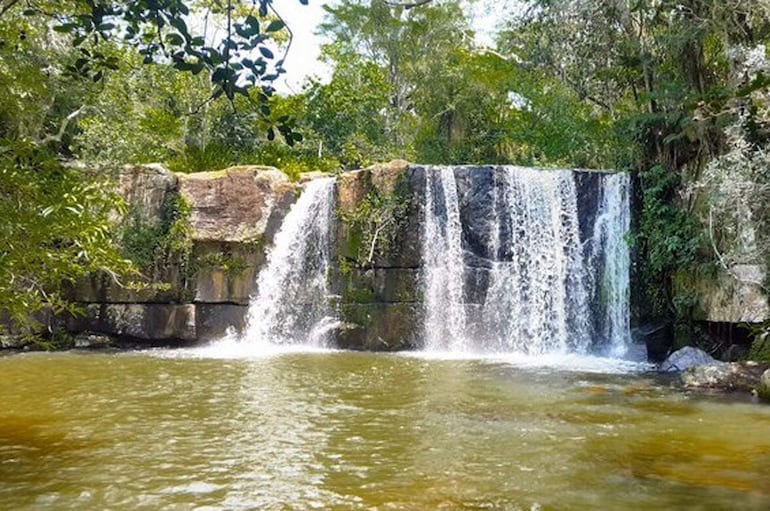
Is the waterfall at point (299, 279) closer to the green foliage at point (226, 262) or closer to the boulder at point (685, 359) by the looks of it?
the green foliage at point (226, 262)

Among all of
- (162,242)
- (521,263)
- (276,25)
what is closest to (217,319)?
(162,242)

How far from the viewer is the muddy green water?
16.0 ft

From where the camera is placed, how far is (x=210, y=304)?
15664 mm

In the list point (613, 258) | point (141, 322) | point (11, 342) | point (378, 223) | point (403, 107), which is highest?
point (403, 107)

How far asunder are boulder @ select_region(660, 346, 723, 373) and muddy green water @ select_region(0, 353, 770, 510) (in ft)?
4.52

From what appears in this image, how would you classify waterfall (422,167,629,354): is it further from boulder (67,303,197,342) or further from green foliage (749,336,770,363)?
boulder (67,303,197,342)

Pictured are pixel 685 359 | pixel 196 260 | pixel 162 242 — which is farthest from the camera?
pixel 162 242

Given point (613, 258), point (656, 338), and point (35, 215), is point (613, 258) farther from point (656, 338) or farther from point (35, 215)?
point (35, 215)

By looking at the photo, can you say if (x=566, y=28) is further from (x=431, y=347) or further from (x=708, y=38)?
(x=431, y=347)

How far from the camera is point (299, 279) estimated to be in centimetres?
1570

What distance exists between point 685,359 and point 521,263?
13.2ft

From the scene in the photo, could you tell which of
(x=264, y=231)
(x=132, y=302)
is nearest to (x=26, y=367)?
(x=132, y=302)

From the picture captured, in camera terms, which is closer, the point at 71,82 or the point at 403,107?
the point at 71,82

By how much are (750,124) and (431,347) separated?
7029 millimetres
